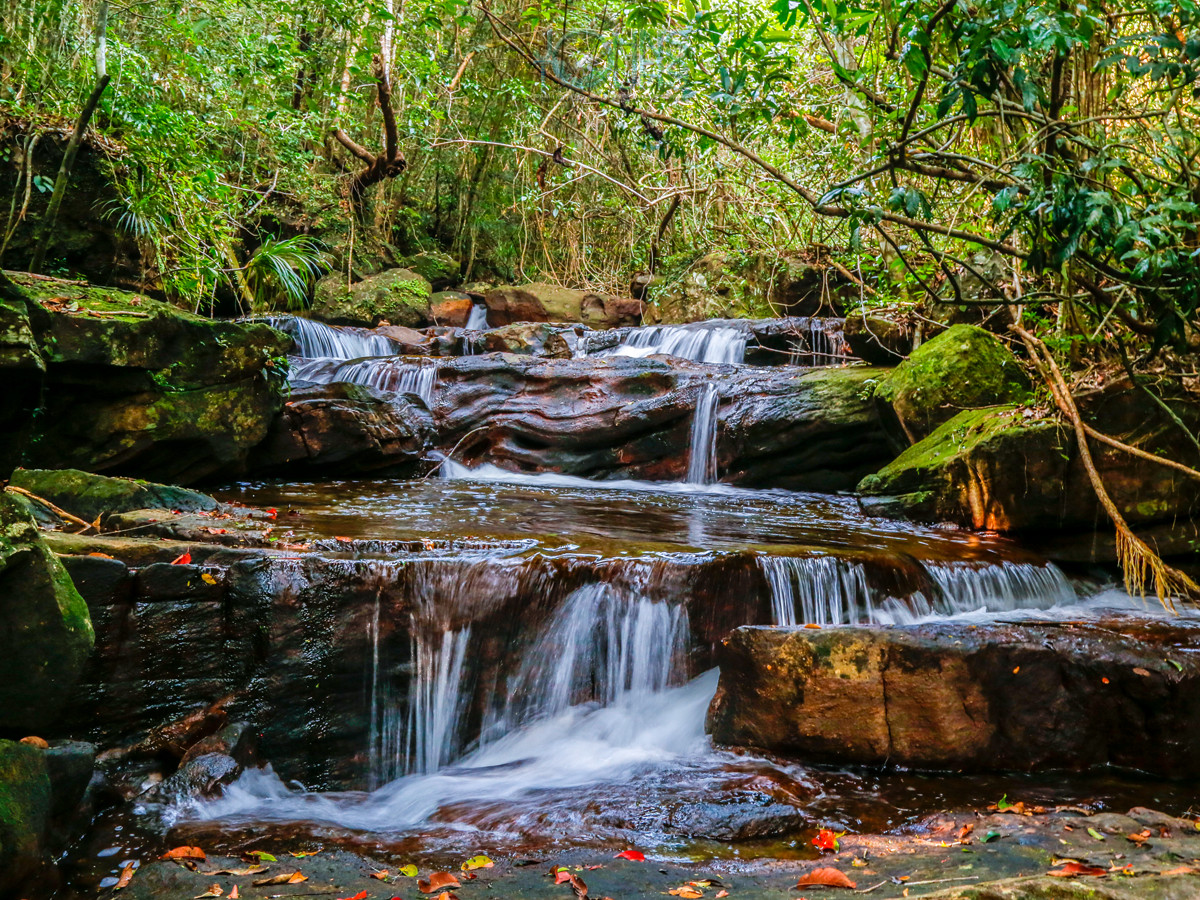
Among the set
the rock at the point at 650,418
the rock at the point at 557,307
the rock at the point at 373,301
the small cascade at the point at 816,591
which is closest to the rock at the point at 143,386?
the rock at the point at 650,418

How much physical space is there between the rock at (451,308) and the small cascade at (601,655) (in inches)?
484

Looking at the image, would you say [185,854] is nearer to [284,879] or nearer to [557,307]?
[284,879]

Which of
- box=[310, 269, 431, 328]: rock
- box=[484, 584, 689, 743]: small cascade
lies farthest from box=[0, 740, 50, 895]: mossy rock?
→ box=[310, 269, 431, 328]: rock

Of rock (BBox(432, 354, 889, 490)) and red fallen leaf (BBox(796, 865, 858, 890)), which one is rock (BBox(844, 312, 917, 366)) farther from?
red fallen leaf (BBox(796, 865, 858, 890))

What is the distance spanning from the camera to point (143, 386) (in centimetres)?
700

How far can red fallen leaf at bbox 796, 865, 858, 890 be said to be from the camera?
2.71 meters

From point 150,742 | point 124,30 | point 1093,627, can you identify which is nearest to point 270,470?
point 150,742

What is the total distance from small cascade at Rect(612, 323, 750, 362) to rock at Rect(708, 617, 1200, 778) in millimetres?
8325

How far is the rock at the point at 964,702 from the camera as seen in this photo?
407 centimetres

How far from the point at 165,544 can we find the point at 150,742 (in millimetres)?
1010

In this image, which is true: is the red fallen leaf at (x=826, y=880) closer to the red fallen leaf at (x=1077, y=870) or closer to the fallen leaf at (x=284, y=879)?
the red fallen leaf at (x=1077, y=870)

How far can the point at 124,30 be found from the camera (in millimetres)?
10078

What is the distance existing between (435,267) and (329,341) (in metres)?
6.87

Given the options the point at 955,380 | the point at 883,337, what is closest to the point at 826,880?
the point at 955,380
